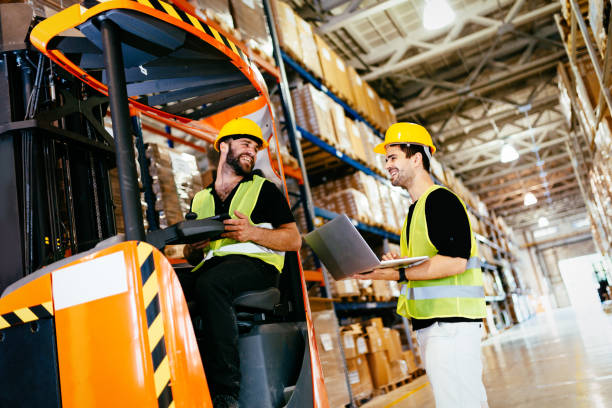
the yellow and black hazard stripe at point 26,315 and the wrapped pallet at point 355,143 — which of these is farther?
the wrapped pallet at point 355,143

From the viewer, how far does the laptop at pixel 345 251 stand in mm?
2164

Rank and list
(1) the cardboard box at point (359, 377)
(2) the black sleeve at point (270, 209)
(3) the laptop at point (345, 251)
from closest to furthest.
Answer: (3) the laptop at point (345, 251), (2) the black sleeve at point (270, 209), (1) the cardboard box at point (359, 377)

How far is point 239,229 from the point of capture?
2.13m

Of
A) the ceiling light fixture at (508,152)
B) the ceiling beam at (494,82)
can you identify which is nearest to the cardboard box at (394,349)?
the ceiling beam at (494,82)

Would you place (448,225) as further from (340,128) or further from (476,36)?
(476,36)

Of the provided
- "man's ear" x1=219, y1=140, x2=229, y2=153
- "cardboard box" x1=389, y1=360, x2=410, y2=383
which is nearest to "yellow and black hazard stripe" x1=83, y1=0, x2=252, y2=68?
"man's ear" x1=219, y1=140, x2=229, y2=153

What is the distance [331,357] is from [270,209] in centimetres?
302

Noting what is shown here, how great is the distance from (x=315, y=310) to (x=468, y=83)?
9630 millimetres

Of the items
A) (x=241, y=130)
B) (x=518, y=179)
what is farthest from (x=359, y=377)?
(x=518, y=179)

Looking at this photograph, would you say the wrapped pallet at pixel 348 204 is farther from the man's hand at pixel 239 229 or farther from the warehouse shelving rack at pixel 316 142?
the man's hand at pixel 239 229

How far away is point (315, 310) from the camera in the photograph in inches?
192

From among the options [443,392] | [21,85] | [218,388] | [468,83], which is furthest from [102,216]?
[468,83]

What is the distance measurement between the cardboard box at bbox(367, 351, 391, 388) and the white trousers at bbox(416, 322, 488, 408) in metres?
4.86

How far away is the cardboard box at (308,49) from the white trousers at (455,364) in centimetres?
533
